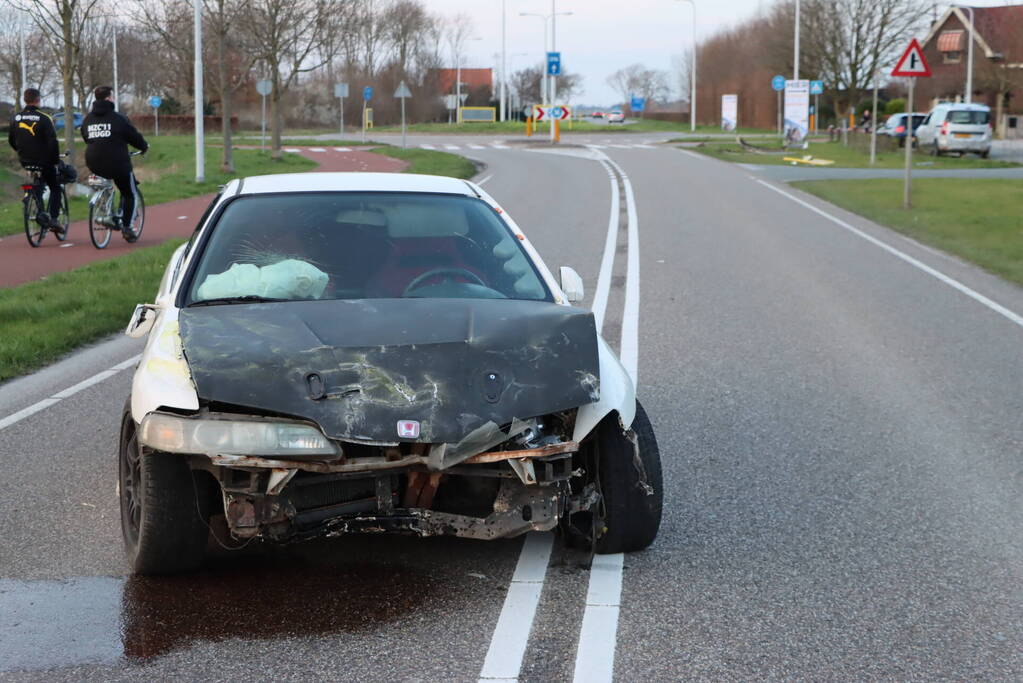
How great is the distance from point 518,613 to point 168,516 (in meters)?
1.26

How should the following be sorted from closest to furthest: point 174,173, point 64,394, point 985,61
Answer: point 64,394, point 174,173, point 985,61

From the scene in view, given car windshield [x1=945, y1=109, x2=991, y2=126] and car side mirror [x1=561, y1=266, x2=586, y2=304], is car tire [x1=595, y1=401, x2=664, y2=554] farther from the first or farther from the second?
car windshield [x1=945, y1=109, x2=991, y2=126]

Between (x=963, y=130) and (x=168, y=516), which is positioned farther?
(x=963, y=130)

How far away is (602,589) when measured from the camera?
462cm

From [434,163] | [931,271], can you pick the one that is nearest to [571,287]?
[931,271]

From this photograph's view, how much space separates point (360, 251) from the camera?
5.67 m

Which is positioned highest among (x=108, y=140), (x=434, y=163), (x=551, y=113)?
(x=551, y=113)

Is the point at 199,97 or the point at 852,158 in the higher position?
the point at 199,97

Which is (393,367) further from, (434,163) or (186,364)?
(434,163)

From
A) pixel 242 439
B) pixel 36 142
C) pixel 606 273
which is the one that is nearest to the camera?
pixel 242 439

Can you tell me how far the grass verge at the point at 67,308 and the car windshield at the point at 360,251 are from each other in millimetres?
3653

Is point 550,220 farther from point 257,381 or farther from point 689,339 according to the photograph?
point 257,381

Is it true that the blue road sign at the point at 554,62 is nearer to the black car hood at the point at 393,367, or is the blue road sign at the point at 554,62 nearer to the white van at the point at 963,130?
the white van at the point at 963,130

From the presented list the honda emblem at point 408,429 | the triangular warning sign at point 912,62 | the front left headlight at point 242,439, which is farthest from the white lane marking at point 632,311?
the triangular warning sign at point 912,62
